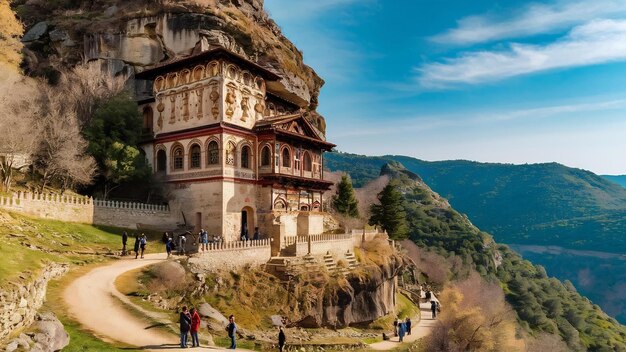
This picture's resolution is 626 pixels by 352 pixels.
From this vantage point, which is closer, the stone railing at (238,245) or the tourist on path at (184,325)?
the tourist on path at (184,325)

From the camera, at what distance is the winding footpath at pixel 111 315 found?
13.9 metres

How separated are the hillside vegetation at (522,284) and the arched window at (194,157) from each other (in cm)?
3756

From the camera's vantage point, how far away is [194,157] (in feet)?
117

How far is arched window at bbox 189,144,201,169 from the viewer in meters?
35.2

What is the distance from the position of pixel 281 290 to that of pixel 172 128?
1909 centimetres

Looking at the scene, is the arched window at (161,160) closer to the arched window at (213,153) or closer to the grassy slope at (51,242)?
the arched window at (213,153)

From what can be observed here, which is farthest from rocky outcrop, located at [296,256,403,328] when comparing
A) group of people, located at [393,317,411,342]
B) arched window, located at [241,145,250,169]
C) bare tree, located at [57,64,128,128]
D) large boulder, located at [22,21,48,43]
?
large boulder, located at [22,21,48,43]

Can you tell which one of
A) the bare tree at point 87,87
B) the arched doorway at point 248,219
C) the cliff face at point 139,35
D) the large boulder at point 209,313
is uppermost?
the cliff face at point 139,35

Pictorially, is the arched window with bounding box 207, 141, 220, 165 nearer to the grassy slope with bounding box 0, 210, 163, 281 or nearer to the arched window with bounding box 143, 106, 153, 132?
the grassy slope with bounding box 0, 210, 163, 281

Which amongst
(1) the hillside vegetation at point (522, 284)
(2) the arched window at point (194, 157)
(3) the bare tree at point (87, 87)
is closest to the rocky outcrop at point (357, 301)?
(2) the arched window at point (194, 157)

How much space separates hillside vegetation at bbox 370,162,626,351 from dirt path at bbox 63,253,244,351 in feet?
171

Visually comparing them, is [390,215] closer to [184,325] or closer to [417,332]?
[417,332]

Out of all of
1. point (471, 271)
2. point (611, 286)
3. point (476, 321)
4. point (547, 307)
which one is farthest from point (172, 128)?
point (611, 286)

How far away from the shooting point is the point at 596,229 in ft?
581
